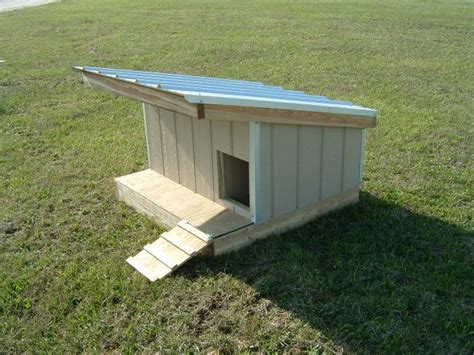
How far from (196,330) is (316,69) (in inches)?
344

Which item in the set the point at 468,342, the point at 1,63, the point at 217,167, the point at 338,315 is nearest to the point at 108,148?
the point at 217,167

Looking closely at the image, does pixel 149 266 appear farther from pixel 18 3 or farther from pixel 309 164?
pixel 18 3

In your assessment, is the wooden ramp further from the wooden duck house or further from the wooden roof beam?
the wooden roof beam

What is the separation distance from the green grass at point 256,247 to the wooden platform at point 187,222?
0.36 ft

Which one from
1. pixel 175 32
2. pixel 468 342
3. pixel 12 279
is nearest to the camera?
pixel 468 342

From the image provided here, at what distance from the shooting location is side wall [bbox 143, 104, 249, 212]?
13.7ft

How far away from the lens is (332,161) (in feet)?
15.1

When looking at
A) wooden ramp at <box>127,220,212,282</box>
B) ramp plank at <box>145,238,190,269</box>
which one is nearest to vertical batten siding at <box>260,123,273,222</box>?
wooden ramp at <box>127,220,212,282</box>

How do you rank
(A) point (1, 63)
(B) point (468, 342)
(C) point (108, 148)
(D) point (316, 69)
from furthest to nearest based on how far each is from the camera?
(A) point (1, 63) < (D) point (316, 69) < (C) point (108, 148) < (B) point (468, 342)

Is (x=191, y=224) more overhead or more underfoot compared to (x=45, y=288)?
more overhead

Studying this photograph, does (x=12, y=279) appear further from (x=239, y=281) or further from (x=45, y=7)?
(x=45, y=7)

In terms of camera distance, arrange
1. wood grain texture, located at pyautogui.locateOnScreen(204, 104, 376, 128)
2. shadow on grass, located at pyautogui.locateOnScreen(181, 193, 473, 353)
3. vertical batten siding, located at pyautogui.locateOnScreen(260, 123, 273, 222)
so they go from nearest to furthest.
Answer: shadow on grass, located at pyautogui.locateOnScreen(181, 193, 473, 353)
wood grain texture, located at pyautogui.locateOnScreen(204, 104, 376, 128)
vertical batten siding, located at pyautogui.locateOnScreen(260, 123, 273, 222)

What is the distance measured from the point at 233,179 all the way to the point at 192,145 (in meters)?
0.50

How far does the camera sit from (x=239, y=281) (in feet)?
12.5
